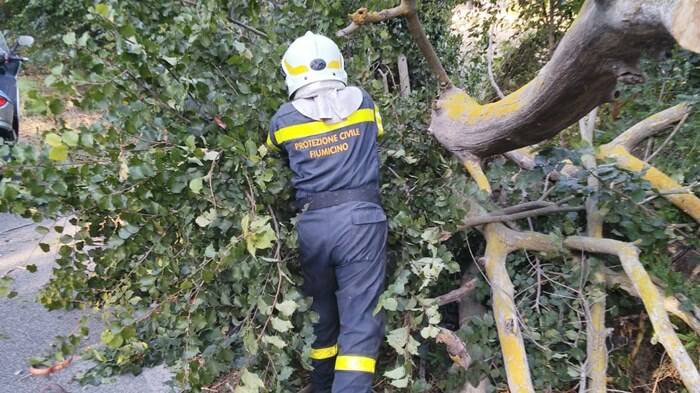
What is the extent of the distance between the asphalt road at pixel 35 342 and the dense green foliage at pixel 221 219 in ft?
0.41

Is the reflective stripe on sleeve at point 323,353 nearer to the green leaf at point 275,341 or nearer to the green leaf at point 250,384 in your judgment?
the green leaf at point 275,341

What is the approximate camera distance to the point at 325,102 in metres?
2.49

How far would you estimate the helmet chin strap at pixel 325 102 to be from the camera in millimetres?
2477

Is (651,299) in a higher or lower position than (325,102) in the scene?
lower

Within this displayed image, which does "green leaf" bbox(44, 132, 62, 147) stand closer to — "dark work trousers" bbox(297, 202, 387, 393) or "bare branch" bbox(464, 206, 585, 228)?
"dark work trousers" bbox(297, 202, 387, 393)

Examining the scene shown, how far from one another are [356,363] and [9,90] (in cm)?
515

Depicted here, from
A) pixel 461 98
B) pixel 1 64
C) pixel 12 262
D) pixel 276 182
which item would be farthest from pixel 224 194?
pixel 1 64

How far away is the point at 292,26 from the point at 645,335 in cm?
281

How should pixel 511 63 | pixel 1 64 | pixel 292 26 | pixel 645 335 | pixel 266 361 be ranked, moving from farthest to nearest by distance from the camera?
pixel 511 63, pixel 1 64, pixel 292 26, pixel 645 335, pixel 266 361

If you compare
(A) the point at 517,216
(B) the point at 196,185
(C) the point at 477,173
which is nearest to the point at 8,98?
(B) the point at 196,185

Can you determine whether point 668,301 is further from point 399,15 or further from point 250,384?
point 399,15

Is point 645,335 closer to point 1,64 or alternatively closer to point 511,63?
point 511,63

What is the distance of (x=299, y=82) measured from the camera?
251 centimetres

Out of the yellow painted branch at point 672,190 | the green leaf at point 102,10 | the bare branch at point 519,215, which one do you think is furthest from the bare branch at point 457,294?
the green leaf at point 102,10
